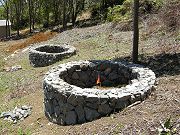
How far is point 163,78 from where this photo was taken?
44.3 ft

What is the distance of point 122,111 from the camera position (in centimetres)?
1137

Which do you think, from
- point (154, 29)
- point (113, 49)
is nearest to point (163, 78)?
point (113, 49)

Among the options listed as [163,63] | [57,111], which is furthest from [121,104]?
[163,63]

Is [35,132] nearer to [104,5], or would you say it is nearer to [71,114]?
[71,114]

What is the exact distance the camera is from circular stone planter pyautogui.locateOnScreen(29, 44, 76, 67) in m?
23.6

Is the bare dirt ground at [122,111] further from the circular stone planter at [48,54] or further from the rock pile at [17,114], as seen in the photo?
the circular stone planter at [48,54]

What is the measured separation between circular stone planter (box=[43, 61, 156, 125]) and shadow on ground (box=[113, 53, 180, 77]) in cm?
84

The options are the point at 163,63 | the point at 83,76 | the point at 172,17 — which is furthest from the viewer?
the point at 172,17

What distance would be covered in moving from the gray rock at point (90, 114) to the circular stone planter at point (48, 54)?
1203 cm

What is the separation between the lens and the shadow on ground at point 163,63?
46.9ft

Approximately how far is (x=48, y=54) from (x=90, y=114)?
42.9 ft

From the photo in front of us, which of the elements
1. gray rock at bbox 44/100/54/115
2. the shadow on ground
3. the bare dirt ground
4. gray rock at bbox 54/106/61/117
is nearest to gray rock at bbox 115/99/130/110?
the bare dirt ground

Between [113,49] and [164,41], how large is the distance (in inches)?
135

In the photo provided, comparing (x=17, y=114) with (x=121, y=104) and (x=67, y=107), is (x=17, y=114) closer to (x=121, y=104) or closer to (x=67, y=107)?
(x=67, y=107)
